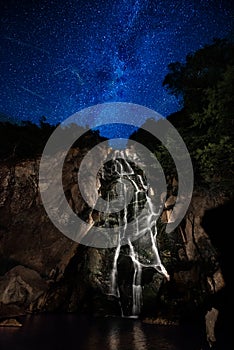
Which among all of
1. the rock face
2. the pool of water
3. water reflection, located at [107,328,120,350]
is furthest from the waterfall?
water reflection, located at [107,328,120,350]

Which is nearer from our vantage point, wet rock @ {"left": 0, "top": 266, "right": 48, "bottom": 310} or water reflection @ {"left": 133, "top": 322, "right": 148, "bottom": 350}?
water reflection @ {"left": 133, "top": 322, "right": 148, "bottom": 350}

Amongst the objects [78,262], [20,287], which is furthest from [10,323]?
[78,262]

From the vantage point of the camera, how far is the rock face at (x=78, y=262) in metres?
18.2

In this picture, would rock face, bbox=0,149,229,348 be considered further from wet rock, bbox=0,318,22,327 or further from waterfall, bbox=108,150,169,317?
wet rock, bbox=0,318,22,327

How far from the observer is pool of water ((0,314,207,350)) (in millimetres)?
10812

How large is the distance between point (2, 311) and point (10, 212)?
7.82 metres

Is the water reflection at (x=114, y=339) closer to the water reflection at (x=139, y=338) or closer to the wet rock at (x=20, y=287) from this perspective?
the water reflection at (x=139, y=338)

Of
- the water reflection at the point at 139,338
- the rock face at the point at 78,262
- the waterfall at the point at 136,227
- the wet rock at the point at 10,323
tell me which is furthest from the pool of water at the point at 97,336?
the waterfall at the point at 136,227

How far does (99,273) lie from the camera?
2291cm

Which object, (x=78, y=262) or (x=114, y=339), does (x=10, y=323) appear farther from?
(x=78, y=262)

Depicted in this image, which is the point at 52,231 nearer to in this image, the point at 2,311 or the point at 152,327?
the point at 2,311

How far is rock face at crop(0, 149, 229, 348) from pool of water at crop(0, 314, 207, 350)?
2.93 meters

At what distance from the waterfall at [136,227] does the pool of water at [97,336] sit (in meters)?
4.38

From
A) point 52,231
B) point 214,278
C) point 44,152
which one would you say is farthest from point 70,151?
point 214,278
